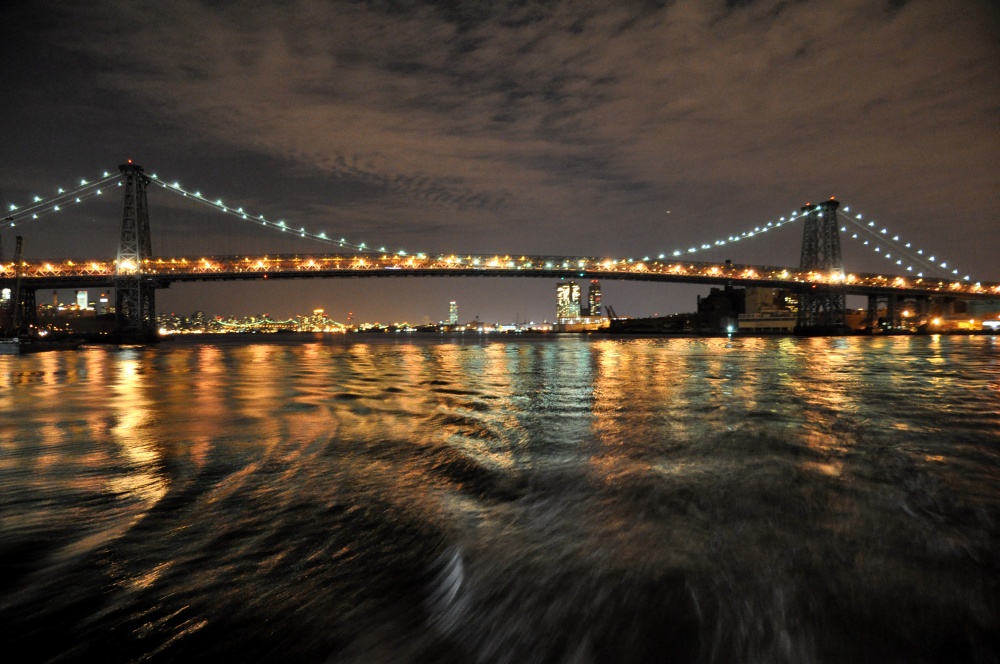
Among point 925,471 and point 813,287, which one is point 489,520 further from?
point 813,287

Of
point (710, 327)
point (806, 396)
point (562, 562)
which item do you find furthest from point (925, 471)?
point (710, 327)

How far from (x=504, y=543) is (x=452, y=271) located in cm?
5577

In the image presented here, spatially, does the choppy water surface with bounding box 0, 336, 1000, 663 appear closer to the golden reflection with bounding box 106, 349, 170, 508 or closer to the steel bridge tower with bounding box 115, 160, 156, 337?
the golden reflection with bounding box 106, 349, 170, 508

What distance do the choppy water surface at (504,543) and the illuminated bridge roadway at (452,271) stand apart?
49310 mm

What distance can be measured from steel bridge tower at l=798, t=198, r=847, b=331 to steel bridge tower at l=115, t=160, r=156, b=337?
71018mm

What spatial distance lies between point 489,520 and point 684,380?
10596 millimetres

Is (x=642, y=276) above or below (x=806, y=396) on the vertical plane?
above

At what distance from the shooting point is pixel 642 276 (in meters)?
61.6

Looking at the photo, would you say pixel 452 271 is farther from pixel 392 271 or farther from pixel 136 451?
pixel 136 451

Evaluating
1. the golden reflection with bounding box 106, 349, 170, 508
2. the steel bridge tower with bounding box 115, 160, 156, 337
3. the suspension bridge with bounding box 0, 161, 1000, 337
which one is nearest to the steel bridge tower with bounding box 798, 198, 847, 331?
the suspension bridge with bounding box 0, 161, 1000, 337

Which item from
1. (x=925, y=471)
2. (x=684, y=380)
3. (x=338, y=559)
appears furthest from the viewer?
(x=684, y=380)

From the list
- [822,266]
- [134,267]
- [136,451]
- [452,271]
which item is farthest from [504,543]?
[822,266]

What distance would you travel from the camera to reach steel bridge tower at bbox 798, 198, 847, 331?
192 ft

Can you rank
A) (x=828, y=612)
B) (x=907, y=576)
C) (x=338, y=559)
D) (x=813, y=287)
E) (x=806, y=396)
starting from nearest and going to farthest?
(x=828, y=612) → (x=907, y=576) → (x=338, y=559) → (x=806, y=396) → (x=813, y=287)
